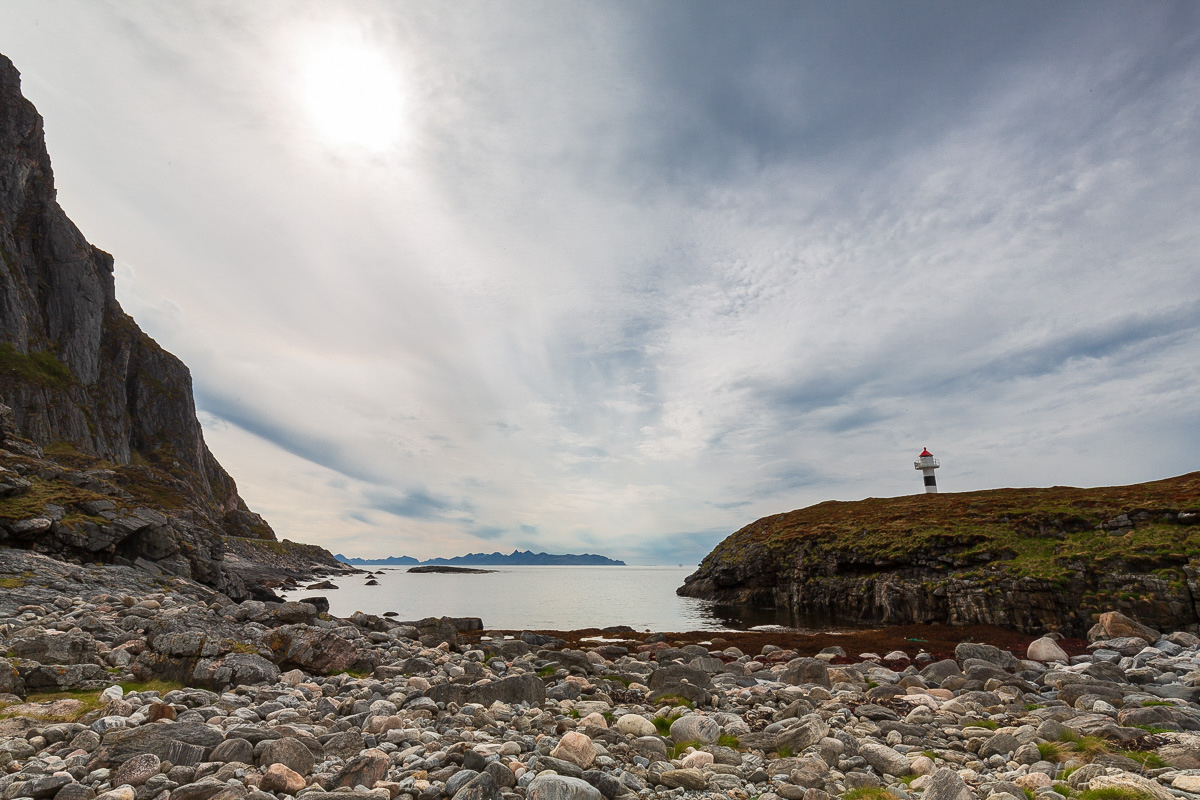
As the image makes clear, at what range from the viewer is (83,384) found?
111 meters

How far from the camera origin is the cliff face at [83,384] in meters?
42.2

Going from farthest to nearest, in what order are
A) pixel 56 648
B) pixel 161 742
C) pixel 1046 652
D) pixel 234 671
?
pixel 1046 652, pixel 234 671, pixel 56 648, pixel 161 742

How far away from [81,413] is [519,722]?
129 meters

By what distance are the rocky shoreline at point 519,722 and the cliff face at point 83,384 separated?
81.5ft

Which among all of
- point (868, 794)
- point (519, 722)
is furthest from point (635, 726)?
point (868, 794)

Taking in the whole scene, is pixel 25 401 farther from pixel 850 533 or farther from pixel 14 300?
pixel 850 533

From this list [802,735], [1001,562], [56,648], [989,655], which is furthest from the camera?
[1001,562]

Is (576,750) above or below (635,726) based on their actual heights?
above

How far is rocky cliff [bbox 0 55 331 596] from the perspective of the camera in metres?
33.9

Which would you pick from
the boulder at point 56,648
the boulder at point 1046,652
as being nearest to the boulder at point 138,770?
the boulder at point 56,648

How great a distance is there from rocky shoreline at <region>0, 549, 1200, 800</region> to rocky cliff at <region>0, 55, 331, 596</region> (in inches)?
559

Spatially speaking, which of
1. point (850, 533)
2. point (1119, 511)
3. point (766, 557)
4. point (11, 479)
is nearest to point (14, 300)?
point (11, 479)

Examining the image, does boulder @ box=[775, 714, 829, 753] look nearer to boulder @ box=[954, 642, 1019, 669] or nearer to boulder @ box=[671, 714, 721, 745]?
boulder @ box=[671, 714, 721, 745]

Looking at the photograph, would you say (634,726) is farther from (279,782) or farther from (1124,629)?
(1124,629)
